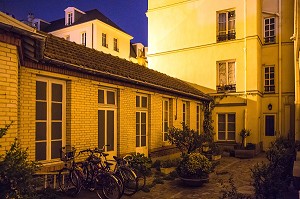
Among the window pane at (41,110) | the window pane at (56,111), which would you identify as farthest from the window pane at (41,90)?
the window pane at (56,111)

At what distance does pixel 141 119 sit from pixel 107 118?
2.56 meters

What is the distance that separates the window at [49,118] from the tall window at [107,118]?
172cm

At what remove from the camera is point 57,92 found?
8109mm

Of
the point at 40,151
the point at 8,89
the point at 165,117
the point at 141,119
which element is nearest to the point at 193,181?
the point at 141,119

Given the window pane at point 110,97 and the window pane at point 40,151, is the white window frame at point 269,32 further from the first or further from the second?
the window pane at point 40,151

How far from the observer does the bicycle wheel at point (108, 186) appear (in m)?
7.27

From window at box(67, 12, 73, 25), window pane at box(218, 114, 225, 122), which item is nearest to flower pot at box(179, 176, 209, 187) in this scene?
window pane at box(218, 114, 225, 122)

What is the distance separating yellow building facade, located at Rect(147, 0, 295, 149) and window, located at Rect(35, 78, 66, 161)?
13677 mm

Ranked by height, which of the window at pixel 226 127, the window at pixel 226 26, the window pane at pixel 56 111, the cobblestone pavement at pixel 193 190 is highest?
the window at pixel 226 26

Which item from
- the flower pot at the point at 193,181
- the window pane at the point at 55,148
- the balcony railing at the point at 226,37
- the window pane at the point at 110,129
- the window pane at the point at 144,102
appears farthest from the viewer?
the balcony railing at the point at 226,37

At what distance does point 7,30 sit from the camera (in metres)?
5.27

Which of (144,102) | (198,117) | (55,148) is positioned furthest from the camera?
(198,117)

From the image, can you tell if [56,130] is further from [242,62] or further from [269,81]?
[269,81]

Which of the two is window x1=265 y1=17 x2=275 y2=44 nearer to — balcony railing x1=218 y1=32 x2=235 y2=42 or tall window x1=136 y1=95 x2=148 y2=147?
balcony railing x1=218 y1=32 x2=235 y2=42
